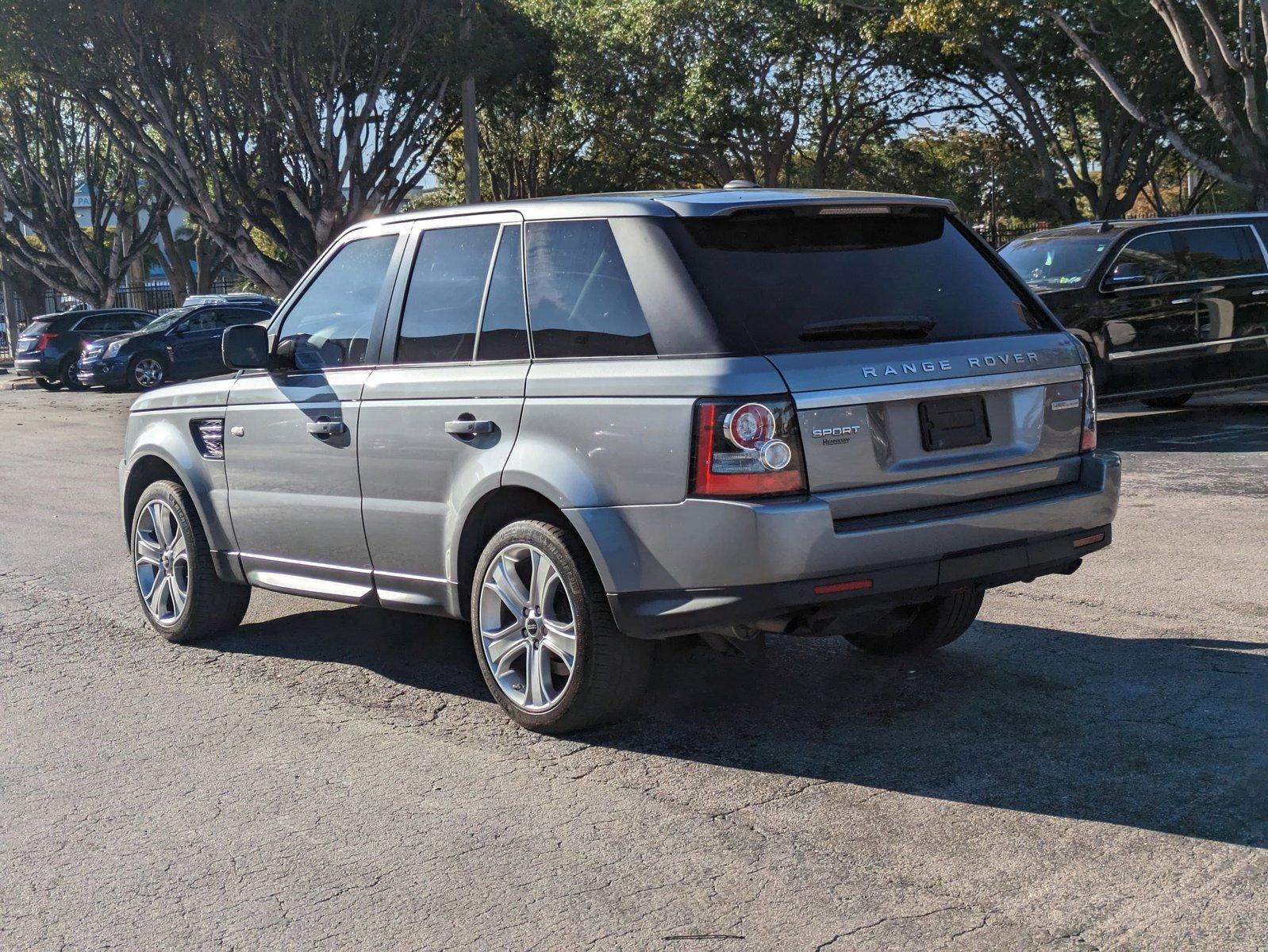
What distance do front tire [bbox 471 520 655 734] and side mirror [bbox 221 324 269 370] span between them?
157 centimetres

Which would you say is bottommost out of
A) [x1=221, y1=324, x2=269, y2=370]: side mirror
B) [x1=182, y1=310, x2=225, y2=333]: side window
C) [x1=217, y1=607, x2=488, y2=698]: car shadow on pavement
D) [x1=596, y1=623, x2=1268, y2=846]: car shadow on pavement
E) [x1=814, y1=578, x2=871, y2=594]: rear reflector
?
[x1=596, y1=623, x2=1268, y2=846]: car shadow on pavement

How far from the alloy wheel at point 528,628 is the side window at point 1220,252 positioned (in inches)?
395

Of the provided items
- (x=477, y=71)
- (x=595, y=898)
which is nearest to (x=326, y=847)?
(x=595, y=898)

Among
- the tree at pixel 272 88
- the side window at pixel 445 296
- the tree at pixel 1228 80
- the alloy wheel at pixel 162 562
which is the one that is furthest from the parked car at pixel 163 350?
the side window at pixel 445 296

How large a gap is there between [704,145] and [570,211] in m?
30.3

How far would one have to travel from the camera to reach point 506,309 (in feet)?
16.8

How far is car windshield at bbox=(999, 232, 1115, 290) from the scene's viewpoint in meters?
12.9

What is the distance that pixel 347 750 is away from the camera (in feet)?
16.2

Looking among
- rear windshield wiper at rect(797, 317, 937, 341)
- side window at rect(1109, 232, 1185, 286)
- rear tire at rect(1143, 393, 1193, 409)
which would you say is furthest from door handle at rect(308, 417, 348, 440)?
rear tire at rect(1143, 393, 1193, 409)

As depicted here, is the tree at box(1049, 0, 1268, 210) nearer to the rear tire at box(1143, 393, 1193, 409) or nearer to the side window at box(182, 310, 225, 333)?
the rear tire at box(1143, 393, 1193, 409)

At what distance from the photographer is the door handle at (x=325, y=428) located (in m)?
5.59

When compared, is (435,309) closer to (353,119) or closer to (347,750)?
(347,750)

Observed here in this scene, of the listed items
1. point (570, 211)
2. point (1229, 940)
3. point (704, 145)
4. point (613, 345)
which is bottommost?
point (1229, 940)

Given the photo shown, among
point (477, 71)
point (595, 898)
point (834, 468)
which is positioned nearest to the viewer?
point (595, 898)
